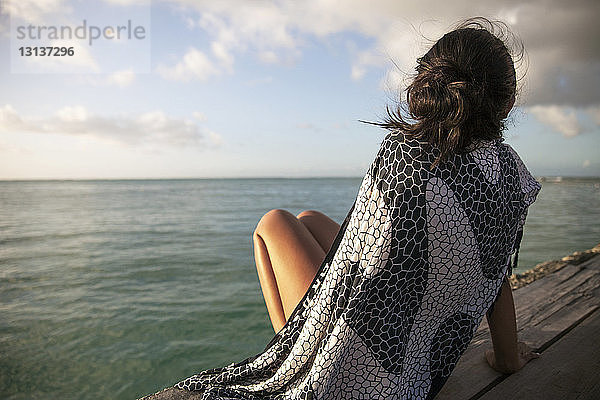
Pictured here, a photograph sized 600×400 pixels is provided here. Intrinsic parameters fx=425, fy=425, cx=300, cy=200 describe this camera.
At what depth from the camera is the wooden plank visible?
1522 millimetres

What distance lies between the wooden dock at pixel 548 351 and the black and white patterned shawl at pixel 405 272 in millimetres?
398

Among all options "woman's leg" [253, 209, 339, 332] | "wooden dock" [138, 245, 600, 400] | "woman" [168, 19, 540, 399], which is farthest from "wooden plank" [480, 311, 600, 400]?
"woman's leg" [253, 209, 339, 332]

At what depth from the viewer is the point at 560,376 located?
163 centimetres

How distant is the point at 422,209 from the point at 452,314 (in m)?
0.41

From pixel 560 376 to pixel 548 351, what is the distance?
22 centimetres

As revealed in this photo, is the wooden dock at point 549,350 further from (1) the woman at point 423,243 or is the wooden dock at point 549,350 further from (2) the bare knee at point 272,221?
(2) the bare knee at point 272,221

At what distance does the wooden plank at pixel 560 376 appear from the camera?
4.99 ft

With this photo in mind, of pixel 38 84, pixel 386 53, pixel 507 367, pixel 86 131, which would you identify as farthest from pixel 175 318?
pixel 86 131

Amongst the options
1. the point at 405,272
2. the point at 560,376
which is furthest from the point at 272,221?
the point at 560,376

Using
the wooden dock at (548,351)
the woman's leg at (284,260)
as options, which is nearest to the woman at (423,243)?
the woman's leg at (284,260)

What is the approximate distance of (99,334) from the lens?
4.26 metres

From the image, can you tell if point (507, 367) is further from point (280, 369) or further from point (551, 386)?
point (280, 369)

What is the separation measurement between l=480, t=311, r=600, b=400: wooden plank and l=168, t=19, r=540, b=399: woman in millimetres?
399

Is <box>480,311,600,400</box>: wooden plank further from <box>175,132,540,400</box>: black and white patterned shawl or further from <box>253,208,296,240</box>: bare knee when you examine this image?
<box>253,208,296,240</box>: bare knee
